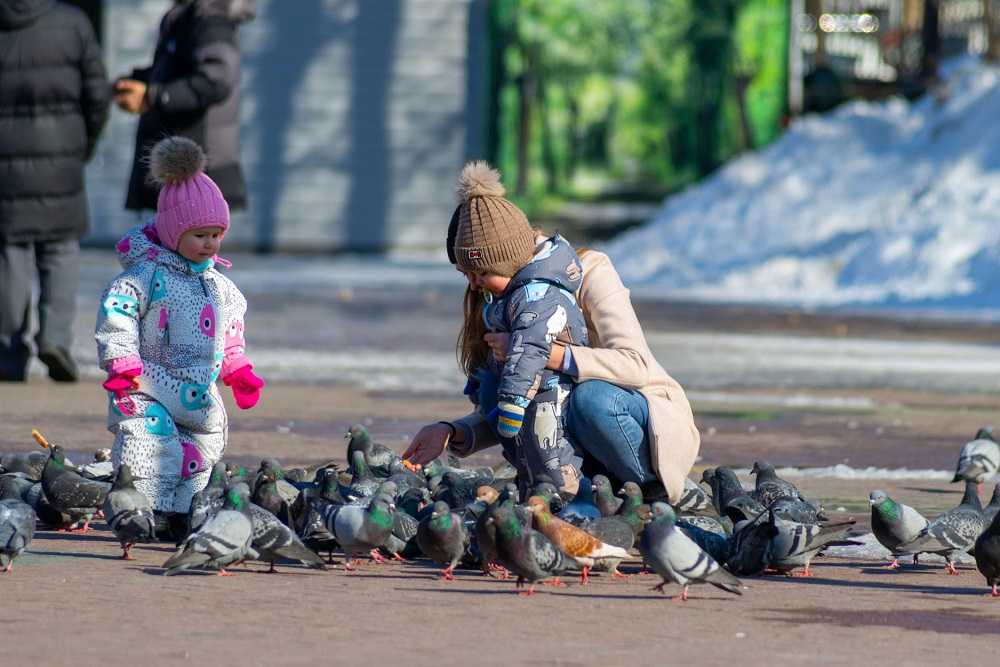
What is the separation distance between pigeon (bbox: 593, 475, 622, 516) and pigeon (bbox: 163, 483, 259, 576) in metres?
1.28

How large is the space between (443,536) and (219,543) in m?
0.72

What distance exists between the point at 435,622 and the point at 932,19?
2479cm

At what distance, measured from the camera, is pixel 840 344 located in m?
16.6

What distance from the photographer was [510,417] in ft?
24.1

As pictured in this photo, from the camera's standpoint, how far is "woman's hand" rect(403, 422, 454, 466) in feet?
25.2

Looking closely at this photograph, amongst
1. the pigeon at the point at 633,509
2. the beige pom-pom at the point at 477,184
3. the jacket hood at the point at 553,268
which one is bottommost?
the pigeon at the point at 633,509

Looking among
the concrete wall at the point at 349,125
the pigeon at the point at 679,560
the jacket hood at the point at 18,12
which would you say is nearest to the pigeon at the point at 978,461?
the pigeon at the point at 679,560

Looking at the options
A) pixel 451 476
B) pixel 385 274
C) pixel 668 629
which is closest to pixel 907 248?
pixel 385 274

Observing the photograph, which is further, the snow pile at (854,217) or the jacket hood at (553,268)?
the snow pile at (854,217)

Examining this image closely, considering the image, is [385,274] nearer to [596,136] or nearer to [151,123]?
[596,136]

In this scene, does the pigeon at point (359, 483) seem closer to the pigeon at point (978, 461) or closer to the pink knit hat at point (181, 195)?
the pink knit hat at point (181, 195)

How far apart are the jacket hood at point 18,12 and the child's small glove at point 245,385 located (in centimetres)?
522

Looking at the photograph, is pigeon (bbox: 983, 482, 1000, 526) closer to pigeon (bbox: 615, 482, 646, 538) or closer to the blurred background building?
pigeon (bbox: 615, 482, 646, 538)

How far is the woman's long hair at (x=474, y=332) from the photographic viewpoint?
759 cm
